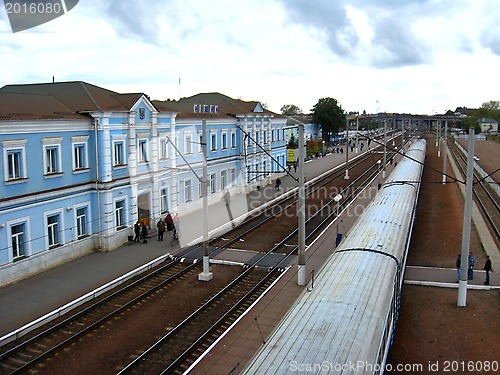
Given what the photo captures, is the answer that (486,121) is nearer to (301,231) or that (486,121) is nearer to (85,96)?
(85,96)

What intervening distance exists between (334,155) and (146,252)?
5819cm

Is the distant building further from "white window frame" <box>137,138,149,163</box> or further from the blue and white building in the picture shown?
"white window frame" <box>137,138,149,163</box>

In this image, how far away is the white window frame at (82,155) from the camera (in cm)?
2092

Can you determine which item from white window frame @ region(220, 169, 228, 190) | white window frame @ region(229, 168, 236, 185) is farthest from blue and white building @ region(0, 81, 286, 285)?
white window frame @ region(229, 168, 236, 185)

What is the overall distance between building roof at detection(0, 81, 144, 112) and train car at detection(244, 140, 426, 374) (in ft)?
44.3

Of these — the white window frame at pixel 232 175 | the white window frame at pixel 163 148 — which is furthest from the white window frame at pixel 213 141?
the white window frame at pixel 163 148

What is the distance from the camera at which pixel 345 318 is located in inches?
352

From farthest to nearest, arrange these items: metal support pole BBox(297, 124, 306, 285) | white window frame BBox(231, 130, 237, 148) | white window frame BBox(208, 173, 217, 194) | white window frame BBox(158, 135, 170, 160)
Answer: white window frame BBox(231, 130, 237, 148) < white window frame BBox(208, 173, 217, 194) < white window frame BBox(158, 135, 170, 160) < metal support pole BBox(297, 124, 306, 285)

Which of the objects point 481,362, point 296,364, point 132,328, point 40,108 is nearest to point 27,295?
point 132,328

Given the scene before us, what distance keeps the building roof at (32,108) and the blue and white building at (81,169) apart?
0.05 meters

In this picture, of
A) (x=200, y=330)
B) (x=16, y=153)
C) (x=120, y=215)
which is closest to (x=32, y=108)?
(x=16, y=153)

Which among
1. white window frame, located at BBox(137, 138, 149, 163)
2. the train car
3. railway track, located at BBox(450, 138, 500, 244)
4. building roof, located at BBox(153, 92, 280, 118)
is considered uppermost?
building roof, located at BBox(153, 92, 280, 118)

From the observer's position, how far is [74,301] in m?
15.8

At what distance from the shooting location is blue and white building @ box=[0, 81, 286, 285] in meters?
18.3
